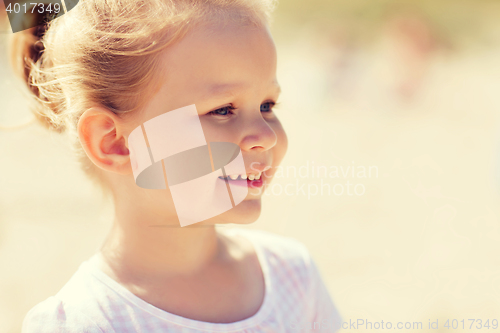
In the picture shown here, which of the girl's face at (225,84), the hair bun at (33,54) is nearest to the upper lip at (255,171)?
the girl's face at (225,84)

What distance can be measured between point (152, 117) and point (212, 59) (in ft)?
0.43

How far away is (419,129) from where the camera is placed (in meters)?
3.02

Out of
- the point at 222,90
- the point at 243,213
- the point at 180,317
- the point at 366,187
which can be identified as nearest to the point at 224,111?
the point at 222,90

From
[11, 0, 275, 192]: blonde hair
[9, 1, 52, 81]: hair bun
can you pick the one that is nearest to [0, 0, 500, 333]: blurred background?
[9, 1, 52, 81]: hair bun

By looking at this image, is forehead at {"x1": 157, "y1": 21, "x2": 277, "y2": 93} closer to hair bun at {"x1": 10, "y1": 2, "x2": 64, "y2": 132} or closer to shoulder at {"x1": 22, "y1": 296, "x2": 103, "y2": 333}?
hair bun at {"x1": 10, "y1": 2, "x2": 64, "y2": 132}

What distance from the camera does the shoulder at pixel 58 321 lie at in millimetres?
640

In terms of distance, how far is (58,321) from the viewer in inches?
25.4

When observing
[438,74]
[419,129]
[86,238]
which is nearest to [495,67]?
[438,74]

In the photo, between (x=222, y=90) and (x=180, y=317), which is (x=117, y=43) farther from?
(x=180, y=317)

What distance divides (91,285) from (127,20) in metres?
0.44

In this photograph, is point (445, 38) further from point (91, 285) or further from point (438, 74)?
point (91, 285)

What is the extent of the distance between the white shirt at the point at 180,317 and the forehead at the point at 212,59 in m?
0.36

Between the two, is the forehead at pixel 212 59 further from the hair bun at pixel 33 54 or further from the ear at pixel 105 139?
the hair bun at pixel 33 54

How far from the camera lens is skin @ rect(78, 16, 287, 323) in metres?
0.64
